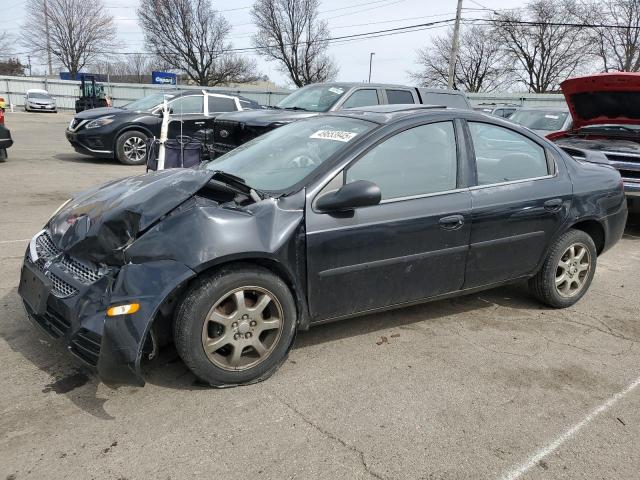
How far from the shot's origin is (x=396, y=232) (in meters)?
3.34

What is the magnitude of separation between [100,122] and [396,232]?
9.62m

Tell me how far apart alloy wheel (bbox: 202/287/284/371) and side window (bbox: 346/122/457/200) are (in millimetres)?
940

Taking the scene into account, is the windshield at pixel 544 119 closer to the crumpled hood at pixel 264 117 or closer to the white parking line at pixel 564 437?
the crumpled hood at pixel 264 117

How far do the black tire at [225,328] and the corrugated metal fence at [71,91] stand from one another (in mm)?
31723

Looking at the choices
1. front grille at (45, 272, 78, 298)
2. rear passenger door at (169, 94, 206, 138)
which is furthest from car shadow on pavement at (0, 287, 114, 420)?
rear passenger door at (169, 94, 206, 138)

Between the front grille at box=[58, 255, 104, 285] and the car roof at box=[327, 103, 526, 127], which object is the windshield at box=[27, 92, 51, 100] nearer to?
the car roof at box=[327, 103, 526, 127]

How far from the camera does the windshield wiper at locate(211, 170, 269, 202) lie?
3.13 meters

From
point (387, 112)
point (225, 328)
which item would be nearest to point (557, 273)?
point (387, 112)

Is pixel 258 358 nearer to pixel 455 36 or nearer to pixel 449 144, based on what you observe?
pixel 449 144

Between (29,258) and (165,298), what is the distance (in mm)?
1167

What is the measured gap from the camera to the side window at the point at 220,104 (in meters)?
11.8

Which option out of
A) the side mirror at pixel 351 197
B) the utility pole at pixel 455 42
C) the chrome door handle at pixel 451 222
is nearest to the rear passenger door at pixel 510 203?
the chrome door handle at pixel 451 222

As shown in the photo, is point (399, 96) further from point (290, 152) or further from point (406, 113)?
point (290, 152)

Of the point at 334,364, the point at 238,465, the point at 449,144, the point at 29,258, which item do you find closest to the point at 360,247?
the point at 334,364
